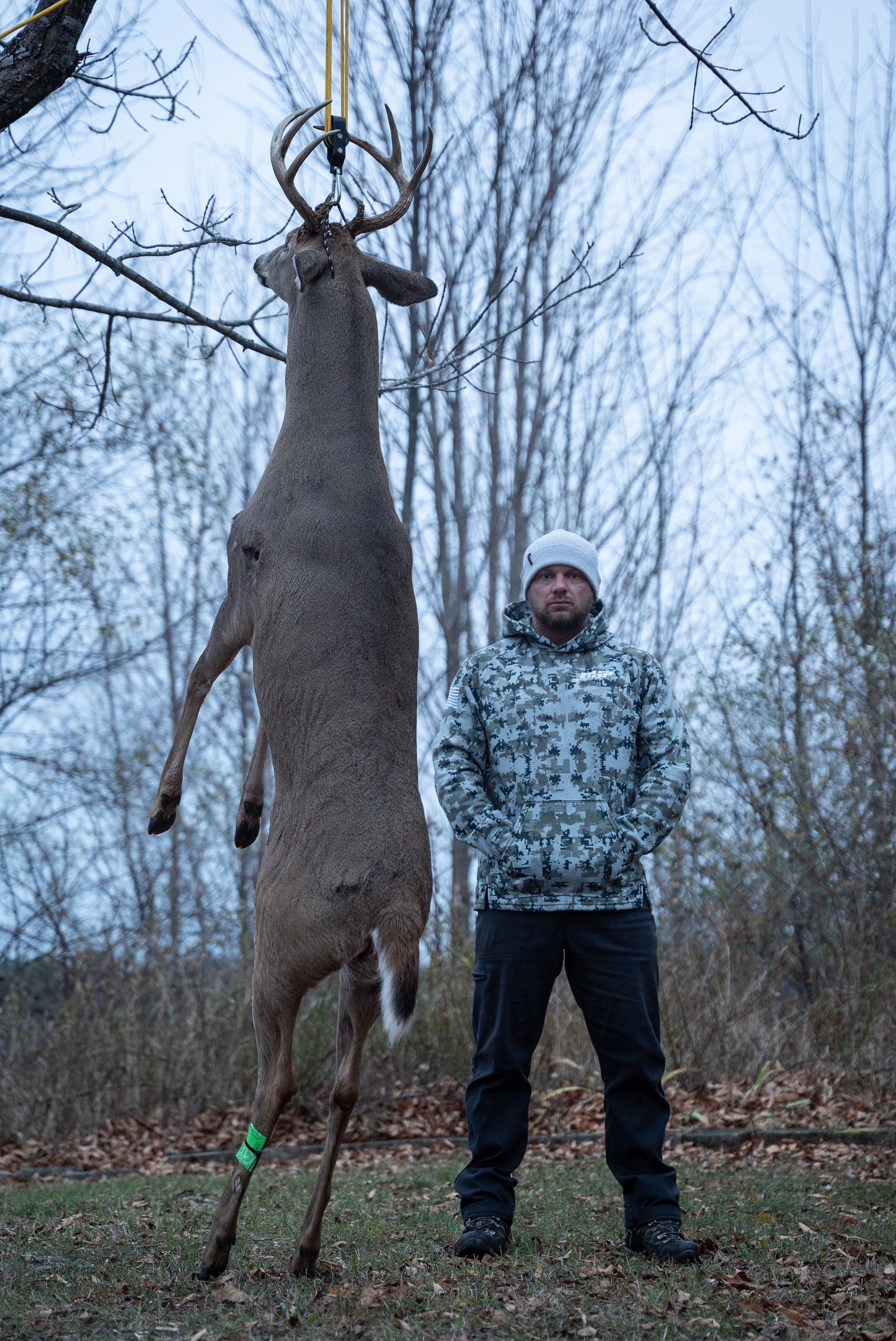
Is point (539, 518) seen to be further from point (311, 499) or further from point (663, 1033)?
point (311, 499)

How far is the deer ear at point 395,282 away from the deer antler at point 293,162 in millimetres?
208

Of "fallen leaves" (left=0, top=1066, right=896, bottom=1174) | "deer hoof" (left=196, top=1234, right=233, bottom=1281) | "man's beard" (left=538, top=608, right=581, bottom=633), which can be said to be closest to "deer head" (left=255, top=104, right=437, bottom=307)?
"man's beard" (left=538, top=608, right=581, bottom=633)

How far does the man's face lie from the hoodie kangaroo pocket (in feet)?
2.49

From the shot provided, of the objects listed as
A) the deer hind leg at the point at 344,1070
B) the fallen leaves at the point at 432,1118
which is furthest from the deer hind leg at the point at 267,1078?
the fallen leaves at the point at 432,1118

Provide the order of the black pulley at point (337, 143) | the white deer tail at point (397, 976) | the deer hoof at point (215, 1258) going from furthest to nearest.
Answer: the black pulley at point (337, 143), the deer hoof at point (215, 1258), the white deer tail at point (397, 976)

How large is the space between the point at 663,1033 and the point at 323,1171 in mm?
6497

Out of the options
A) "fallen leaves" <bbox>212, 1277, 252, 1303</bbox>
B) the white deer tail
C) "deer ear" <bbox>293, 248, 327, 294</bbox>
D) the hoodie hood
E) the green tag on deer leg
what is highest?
"deer ear" <bbox>293, 248, 327, 294</bbox>

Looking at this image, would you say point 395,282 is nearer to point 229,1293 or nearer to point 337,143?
point 337,143

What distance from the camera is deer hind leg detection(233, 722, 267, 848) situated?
4.51m

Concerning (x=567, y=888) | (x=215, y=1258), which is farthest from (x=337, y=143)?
(x=215, y=1258)

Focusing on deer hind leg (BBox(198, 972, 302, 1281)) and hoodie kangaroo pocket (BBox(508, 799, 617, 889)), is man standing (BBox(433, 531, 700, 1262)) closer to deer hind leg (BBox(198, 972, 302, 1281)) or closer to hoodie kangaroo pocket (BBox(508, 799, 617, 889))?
hoodie kangaroo pocket (BBox(508, 799, 617, 889))

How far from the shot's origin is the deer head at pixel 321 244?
4379mm

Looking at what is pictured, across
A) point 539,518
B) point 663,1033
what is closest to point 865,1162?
point 663,1033

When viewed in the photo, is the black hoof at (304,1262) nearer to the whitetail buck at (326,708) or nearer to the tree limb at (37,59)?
the whitetail buck at (326,708)
